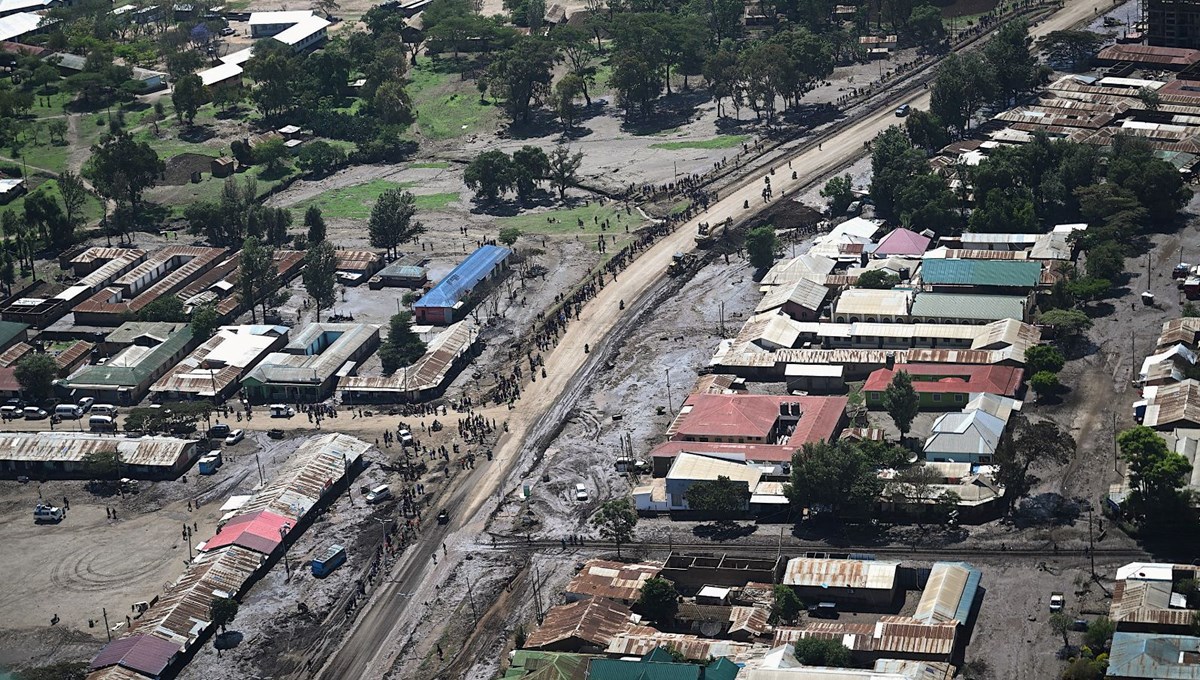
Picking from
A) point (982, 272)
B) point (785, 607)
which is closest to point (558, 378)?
point (982, 272)

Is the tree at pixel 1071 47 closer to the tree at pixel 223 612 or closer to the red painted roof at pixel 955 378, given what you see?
the red painted roof at pixel 955 378

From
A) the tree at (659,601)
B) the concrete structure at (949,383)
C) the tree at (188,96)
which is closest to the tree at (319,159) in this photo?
the tree at (188,96)

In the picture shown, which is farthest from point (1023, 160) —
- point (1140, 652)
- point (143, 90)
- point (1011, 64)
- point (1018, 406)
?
point (143, 90)

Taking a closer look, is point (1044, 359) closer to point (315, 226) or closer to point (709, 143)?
point (709, 143)

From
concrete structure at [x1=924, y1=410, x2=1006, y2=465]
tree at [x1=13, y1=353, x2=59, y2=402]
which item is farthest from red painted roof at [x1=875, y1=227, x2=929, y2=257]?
tree at [x1=13, y1=353, x2=59, y2=402]

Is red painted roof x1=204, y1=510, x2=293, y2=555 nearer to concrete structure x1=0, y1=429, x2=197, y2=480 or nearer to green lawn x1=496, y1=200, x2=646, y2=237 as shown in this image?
concrete structure x1=0, y1=429, x2=197, y2=480

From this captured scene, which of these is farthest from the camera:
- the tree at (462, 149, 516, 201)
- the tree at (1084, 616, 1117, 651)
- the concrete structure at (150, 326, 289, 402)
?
the tree at (462, 149, 516, 201)
